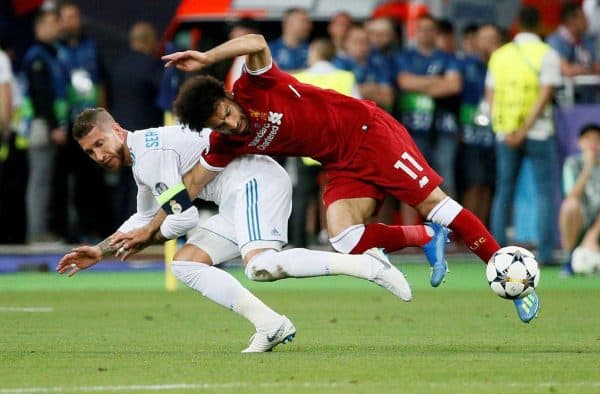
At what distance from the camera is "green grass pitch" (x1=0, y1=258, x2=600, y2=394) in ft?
26.5

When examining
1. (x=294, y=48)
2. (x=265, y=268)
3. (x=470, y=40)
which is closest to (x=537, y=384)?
(x=265, y=268)

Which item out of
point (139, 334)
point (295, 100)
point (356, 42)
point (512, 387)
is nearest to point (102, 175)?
point (356, 42)

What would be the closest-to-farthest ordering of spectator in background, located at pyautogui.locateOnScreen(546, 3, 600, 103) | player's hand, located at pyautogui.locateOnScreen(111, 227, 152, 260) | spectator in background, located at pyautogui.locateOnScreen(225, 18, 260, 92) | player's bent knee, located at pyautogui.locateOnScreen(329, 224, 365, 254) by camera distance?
player's hand, located at pyautogui.locateOnScreen(111, 227, 152, 260) → player's bent knee, located at pyautogui.locateOnScreen(329, 224, 365, 254) → spectator in background, located at pyautogui.locateOnScreen(225, 18, 260, 92) → spectator in background, located at pyautogui.locateOnScreen(546, 3, 600, 103)

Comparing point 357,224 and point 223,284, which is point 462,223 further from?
point 223,284

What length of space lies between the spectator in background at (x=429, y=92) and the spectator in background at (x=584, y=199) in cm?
175

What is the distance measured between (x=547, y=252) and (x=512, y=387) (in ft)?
33.8

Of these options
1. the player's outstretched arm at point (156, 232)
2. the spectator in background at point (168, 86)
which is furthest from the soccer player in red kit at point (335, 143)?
the spectator in background at point (168, 86)

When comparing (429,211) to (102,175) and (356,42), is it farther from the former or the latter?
(102,175)

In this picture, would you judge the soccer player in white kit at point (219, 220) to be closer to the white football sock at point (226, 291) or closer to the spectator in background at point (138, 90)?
the white football sock at point (226, 291)

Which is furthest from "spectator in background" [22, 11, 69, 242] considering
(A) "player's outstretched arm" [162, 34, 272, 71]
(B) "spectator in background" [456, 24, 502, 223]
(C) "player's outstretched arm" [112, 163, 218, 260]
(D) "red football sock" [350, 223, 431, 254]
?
(A) "player's outstretched arm" [162, 34, 272, 71]

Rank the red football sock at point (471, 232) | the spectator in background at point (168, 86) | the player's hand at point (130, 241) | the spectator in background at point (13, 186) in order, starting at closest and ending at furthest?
the player's hand at point (130, 241), the red football sock at point (471, 232), the spectator in background at point (168, 86), the spectator in background at point (13, 186)

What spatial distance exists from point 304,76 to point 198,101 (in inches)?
318

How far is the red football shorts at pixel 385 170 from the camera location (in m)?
10.4

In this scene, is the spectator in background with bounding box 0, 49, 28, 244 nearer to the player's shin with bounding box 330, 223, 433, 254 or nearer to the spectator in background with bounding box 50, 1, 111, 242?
the spectator in background with bounding box 50, 1, 111, 242
